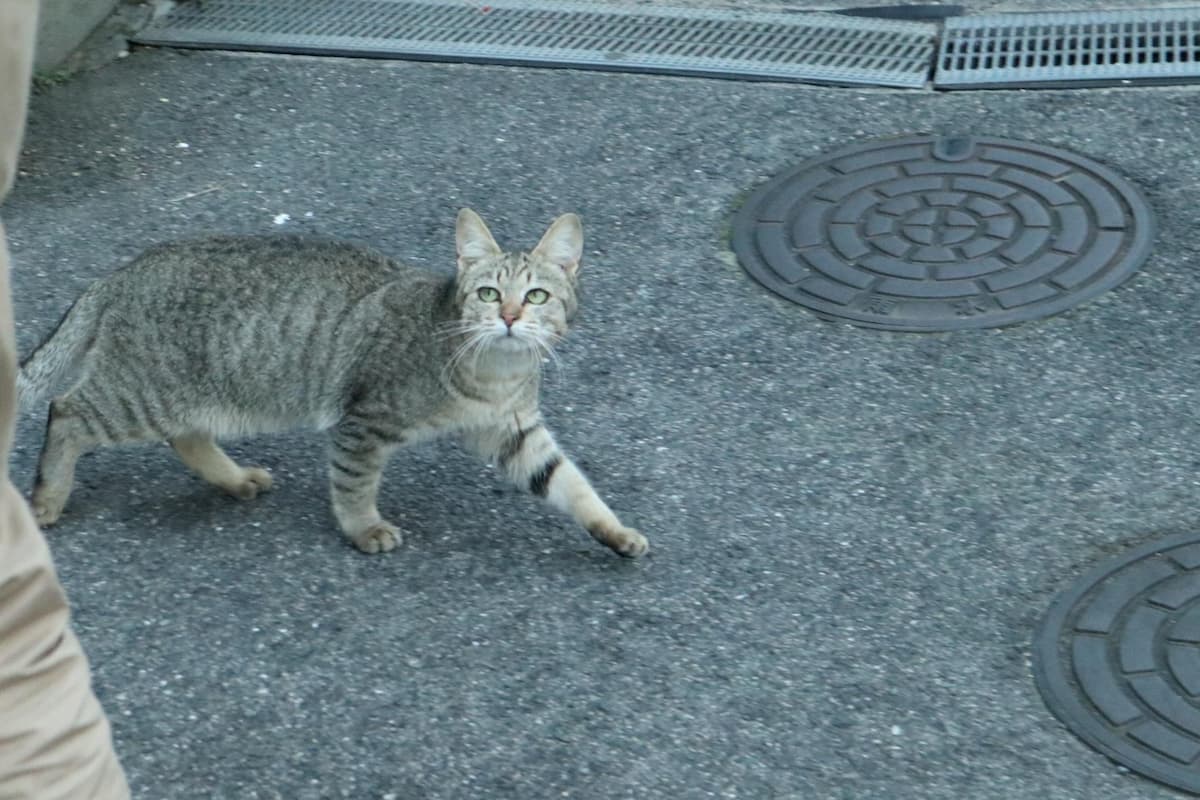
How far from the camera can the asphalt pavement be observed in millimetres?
3652

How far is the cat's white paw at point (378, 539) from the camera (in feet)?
14.1

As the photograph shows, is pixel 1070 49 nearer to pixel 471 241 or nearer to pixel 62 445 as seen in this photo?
pixel 471 241

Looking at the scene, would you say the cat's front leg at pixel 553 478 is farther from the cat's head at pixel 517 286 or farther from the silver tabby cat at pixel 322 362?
the cat's head at pixel 517 286

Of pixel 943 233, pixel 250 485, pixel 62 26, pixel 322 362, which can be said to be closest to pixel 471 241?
pixel 322 362

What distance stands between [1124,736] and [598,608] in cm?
121

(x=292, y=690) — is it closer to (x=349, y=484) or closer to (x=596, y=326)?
(x=349, y=484)

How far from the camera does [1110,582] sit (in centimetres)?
400

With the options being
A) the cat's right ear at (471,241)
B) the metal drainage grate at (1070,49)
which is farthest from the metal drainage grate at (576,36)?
the cat's right ear at (471,241)

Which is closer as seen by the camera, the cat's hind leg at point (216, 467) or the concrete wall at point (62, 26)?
the cat's hind leg at point (216, 467)

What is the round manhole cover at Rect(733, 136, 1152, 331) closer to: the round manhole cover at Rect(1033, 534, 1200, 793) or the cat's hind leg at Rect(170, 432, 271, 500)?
the round manhole cover at Rect(1033, 534, 1200, 793)

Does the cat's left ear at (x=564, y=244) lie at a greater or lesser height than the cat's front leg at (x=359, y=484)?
greater

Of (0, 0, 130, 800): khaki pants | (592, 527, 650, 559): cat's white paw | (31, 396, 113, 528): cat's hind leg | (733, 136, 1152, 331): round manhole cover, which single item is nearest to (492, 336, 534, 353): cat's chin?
(592, 527, 650, 559): cat's white paw

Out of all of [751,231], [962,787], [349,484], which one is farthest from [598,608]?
[751,231]

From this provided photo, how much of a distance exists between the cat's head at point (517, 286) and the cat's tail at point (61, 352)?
3.26ft
